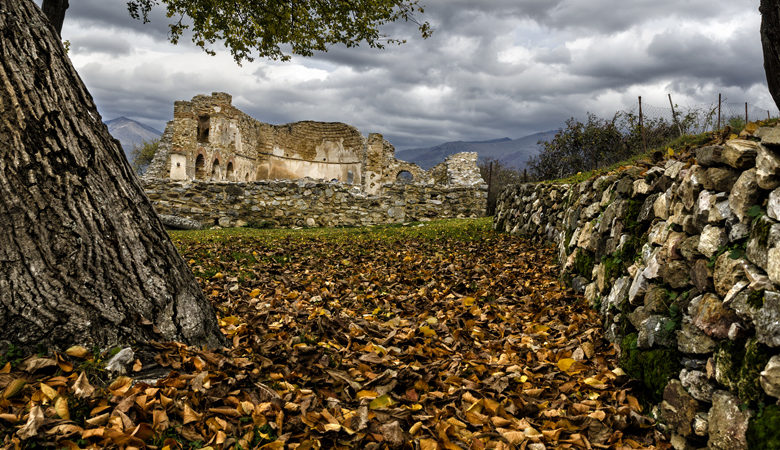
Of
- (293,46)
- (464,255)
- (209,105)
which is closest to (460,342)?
(464,255)

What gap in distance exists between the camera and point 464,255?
24.4 feet

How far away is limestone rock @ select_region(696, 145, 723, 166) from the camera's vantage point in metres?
2.87

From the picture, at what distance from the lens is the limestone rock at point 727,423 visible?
2107 millimetres

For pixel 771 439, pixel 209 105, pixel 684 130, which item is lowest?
pixel 771 439

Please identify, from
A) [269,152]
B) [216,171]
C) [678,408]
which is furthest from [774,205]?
[269,152]

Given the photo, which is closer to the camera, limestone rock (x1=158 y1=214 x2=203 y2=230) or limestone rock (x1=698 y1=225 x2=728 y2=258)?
limestone rock (x1=698 y1=225 x2=728 y2=258)

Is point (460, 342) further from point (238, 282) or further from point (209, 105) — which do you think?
point (209, 105)

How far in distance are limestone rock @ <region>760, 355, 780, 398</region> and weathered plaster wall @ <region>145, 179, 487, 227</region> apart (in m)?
12.6

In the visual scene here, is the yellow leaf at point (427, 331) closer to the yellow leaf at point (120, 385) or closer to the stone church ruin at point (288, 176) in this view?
the yellow leaf at point (120, 385)

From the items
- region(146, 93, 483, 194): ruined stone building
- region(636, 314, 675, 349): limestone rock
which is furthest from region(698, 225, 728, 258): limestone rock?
region(146, 93, 483, 194): ruined stone building

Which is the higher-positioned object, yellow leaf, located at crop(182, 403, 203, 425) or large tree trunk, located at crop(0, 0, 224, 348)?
large tree trunk, located at crop(0, 0, 224, 348)

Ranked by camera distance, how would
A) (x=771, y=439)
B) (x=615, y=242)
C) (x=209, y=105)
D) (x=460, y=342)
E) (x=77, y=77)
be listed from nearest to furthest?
(x=771, y=439) → (x=77, y=77) → (x=460, y=342) → (x=615, y=242) → (x=209, y=105)

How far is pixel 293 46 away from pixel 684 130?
12.3m

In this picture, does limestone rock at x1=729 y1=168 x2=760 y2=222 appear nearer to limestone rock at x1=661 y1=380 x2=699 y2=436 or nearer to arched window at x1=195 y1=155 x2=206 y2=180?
limestone rock at x1=661 y1=380 x2=699 y2=436
